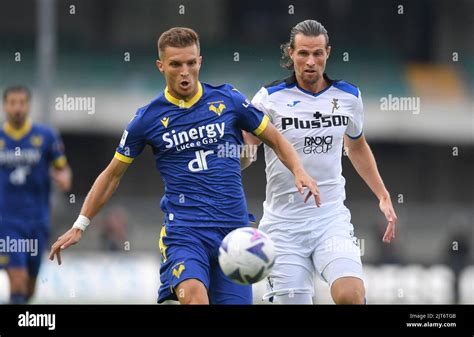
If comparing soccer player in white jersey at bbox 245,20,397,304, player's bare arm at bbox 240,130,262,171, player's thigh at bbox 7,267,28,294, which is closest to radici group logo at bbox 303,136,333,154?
soccer player in white jersey at bbox 245,20,397,304

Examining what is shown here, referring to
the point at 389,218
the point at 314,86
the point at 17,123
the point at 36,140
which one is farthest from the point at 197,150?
the point at 17,123

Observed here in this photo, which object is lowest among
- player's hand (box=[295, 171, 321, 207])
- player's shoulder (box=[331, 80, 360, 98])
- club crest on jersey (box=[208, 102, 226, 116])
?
player's hand (box=[295, 171, 321, 207])

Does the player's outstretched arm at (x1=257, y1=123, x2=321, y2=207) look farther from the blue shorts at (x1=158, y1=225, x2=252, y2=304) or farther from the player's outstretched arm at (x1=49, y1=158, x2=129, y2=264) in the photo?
the player's outstretched arm at (x1=49, y1=158, x2=129, y2=264)

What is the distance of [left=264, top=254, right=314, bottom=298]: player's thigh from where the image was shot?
28.9ft

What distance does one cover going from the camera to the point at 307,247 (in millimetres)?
8812

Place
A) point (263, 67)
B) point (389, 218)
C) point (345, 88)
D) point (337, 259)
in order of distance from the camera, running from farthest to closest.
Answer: point (263, 67)
point (345, 88)
point (389, 218)
point (337, 259)

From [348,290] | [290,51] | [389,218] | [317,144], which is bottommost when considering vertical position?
[348,290]

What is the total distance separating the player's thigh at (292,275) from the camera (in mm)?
8797

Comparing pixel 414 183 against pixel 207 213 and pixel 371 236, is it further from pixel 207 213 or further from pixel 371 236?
pixel 207 213

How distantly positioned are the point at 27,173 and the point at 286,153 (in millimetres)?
5386

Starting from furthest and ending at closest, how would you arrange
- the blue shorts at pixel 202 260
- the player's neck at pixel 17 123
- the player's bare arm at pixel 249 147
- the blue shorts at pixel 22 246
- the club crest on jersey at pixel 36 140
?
the player's neck at pixel 17 123 < the club crest on jersey at pixel 36 140 < the blue shorts at pixel 22 246 < the player's bare arm at pixel 249 147 < the blue shorts at pixel 202 260

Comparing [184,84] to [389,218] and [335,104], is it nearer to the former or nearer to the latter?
[335,104]

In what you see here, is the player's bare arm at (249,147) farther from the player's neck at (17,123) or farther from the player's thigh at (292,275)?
the player's neck at (17,123)

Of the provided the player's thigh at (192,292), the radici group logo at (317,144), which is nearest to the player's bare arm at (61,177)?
the radici group logo at (317,144)
